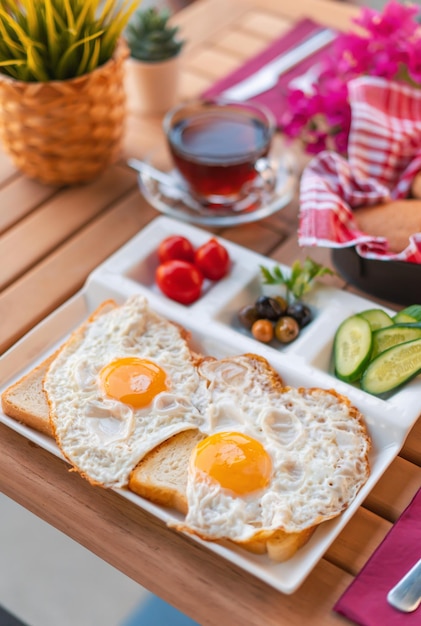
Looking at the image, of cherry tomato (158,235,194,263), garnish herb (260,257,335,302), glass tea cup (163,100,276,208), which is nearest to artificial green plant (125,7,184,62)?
glass tea cup (163,100,276,208)

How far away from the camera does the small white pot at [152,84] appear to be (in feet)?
7.19

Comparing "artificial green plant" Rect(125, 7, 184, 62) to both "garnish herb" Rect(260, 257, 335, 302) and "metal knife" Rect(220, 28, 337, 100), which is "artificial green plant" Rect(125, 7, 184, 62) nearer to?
"metal knife" Rect(220, 28, 337, 100)

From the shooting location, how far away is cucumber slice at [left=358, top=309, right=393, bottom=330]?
5.07 feet

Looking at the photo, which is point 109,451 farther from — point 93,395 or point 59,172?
point 59,172

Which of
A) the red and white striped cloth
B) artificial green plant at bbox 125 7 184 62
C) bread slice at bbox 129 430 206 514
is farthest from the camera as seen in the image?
artificial green plant at bbox 125 7 184 62

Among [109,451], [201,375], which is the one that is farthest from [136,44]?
[109,451]

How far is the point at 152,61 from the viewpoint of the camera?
218 cm

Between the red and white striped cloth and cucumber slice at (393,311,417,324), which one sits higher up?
the red and white striped cloth

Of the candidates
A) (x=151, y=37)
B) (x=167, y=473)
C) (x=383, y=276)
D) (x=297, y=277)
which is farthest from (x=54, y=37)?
(x=167, y=473)

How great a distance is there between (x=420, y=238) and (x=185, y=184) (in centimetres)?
66

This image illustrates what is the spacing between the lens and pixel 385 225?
1688mm

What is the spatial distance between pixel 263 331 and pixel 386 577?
21.9 inches

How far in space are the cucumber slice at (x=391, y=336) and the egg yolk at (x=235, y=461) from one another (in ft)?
1.12

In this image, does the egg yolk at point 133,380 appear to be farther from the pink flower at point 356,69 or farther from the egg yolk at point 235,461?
the pink flower at point 356,69
